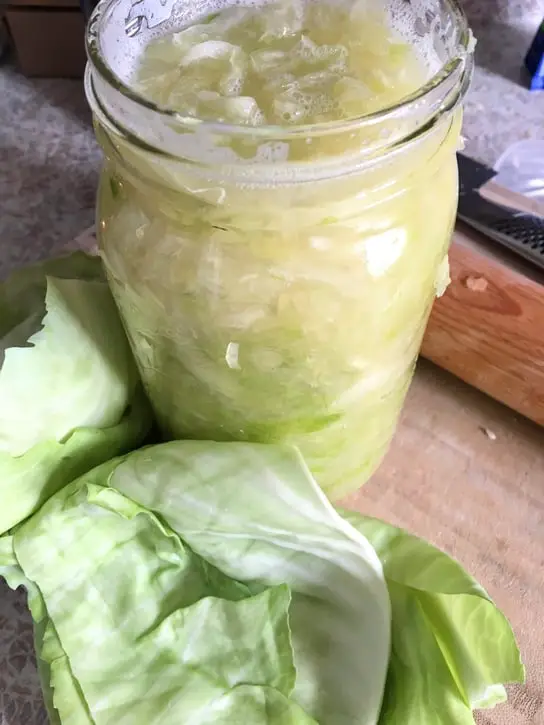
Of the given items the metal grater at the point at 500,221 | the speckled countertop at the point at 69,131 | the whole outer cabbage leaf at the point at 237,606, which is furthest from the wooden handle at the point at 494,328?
the speckled countertop at the point at 69,131

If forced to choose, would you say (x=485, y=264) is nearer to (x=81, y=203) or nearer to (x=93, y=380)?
(x=93, y=380)

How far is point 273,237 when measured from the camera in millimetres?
322

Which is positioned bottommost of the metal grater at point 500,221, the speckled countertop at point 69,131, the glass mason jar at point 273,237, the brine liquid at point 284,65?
the speckled countertop at point 69,131

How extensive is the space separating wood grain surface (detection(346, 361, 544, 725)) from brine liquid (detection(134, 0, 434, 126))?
26 cm

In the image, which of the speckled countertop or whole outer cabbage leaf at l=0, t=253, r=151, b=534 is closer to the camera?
whole outer cabbage leaf at l=0, t=253, r=151, b=534

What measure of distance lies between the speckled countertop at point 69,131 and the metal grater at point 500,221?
20cm

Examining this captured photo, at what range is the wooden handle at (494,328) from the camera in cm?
51

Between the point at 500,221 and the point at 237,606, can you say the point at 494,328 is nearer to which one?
the point at 500,221

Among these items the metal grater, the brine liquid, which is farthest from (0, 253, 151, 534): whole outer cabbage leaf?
the metal grater

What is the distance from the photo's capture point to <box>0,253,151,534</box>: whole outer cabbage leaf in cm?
41

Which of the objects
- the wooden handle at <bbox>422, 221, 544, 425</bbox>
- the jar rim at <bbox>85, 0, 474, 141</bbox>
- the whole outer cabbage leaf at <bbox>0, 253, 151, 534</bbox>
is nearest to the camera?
the jar rim at <bbox>85, 0, 474, 141</bbox>

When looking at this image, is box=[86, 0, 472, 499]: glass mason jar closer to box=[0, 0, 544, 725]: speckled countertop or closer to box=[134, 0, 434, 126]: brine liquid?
box=[134, 0, 434, 126]: brine liquid

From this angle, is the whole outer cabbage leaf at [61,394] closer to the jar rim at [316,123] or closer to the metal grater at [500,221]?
the jar rim at [316,123]

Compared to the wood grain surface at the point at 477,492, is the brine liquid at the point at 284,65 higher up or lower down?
higher up
